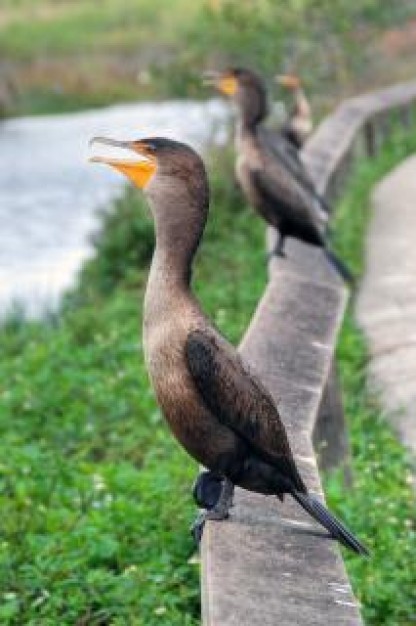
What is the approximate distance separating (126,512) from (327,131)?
8.10m

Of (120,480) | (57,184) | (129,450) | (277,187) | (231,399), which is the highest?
(231,399)

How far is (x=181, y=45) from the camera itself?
112ft

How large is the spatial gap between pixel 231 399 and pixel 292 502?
1.15 ft

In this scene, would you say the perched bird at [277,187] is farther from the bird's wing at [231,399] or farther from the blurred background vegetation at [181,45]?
the blurred background vegetation at [181,45]

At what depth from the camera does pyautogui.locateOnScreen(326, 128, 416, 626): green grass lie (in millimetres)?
5102

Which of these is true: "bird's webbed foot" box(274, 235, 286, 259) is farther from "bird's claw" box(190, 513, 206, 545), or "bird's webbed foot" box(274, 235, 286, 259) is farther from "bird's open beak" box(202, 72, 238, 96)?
"bird's claw" box(190, 513, 206, 545)

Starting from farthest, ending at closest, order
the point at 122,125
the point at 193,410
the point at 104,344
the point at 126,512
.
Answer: the point at 122,125 < the point at 104,344 < the point at 126,512 < the point at 193,410

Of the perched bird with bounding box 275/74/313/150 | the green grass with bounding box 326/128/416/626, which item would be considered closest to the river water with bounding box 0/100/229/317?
the perched bird with bounding box 275/74/313/150

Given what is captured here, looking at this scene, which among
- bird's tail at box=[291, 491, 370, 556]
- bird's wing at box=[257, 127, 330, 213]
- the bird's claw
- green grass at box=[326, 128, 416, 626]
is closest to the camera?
bird's tail at box=[291, 491, 370, 556]

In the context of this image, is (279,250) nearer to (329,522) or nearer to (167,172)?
(167,172)

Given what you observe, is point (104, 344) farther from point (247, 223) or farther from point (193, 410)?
point (193, 410)

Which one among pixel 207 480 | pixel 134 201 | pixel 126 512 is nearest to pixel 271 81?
pixel 134 201

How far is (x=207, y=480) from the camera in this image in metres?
4.32

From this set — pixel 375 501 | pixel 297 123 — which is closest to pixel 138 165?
pixel 375 501
